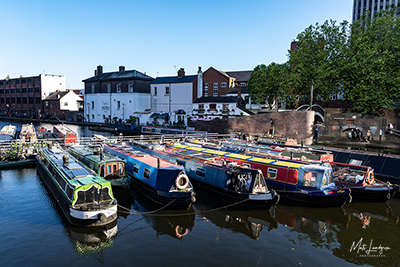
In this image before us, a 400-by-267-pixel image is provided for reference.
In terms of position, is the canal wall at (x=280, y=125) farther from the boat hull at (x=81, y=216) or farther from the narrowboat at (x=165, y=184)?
the boat hull at (x=81, y=216)

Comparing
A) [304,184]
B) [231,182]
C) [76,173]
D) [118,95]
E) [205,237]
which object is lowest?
[205,237]

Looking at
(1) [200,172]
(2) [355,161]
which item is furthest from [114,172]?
(2) [355,161]

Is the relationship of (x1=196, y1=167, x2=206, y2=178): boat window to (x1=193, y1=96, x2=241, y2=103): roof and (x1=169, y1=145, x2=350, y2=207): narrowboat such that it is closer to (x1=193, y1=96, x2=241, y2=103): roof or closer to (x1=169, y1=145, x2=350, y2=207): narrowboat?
(x1=169, y1=145, x2=350, y2=207): narrowboat

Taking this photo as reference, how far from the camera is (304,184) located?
1783cm

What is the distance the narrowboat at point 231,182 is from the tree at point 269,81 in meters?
33.9

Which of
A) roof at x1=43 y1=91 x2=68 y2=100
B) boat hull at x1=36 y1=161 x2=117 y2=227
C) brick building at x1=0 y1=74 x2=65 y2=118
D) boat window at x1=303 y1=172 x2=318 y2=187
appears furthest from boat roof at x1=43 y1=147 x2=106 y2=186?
brick building at x1=0 y1=74 x2=65 y2=118

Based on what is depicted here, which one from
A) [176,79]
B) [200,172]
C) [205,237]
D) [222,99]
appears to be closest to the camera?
[205,237]

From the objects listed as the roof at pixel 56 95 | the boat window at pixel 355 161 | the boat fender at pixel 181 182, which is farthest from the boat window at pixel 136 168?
the roof at pixel 56 95

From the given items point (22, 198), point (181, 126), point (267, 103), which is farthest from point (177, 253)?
point (267, 103)

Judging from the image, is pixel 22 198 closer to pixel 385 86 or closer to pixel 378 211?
pixel 378 211

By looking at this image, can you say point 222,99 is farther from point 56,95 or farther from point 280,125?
point 56,95

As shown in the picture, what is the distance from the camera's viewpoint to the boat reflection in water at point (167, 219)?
14688mm

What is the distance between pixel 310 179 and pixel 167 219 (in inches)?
381

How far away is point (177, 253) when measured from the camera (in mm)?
12562
